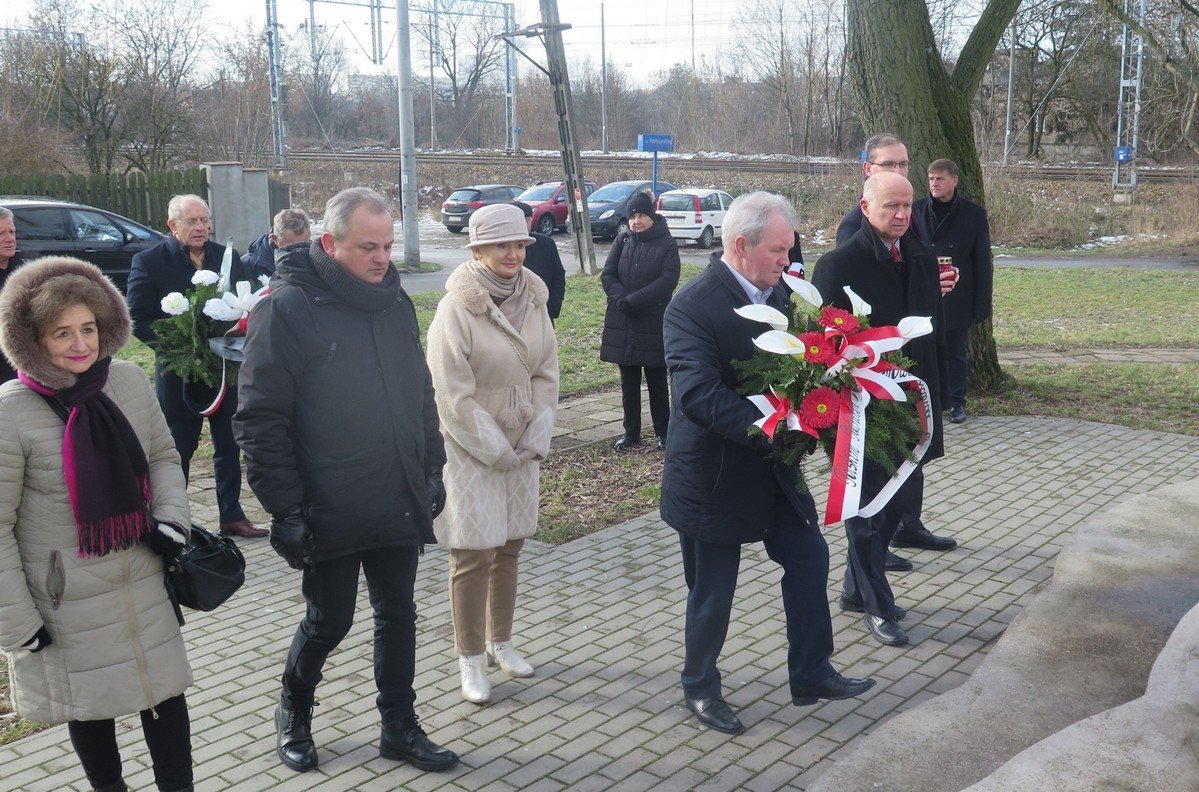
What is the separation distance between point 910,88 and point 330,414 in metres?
7.17

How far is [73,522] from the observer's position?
3.33 meters

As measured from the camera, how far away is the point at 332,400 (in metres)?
3.89

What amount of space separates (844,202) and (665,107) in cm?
4331

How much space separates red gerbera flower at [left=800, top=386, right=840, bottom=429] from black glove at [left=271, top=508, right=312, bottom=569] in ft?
5.70

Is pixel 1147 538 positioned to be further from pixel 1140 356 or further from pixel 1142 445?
pixel 1140 356

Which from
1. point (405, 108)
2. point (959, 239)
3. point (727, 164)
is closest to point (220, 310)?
point (959, 239)

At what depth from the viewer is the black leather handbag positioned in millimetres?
3523

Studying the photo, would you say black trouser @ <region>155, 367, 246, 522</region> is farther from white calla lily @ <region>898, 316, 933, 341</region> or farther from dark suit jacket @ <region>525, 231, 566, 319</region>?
white calla lily @ <region>898, 316, 933, 341</region>

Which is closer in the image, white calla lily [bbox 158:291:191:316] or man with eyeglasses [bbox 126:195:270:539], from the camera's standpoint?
white calla lily [bbox 158:291:191:316]

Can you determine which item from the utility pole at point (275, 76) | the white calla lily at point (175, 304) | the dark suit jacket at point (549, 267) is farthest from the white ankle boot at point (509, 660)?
the utility pole at point (275, 76)

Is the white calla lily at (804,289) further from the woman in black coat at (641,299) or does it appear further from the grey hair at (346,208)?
the woman in black coat at (641,299)

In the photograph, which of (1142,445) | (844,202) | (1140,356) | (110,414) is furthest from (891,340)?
(844,202)

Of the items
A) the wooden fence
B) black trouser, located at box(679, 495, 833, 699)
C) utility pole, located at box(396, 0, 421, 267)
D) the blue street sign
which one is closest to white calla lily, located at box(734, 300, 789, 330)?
black trouser, located at box(679, 495, 833, 699)

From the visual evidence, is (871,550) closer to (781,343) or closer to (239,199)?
(781,343)
